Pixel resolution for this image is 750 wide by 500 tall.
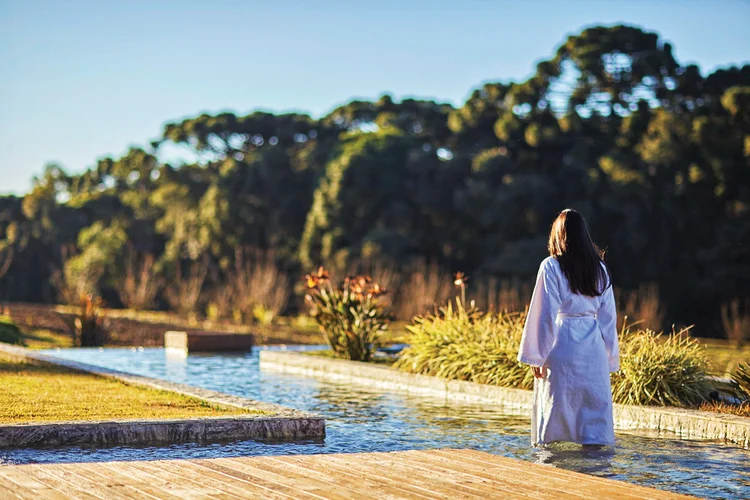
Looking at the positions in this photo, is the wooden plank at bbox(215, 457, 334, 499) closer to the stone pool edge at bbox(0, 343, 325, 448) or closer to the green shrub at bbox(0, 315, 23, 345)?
the stone pool edge at bbox(0, 343, 325, 448)

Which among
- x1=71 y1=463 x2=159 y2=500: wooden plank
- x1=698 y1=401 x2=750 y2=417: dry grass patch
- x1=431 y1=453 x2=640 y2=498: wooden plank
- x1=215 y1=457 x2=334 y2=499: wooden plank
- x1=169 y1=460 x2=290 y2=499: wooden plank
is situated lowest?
x1=71 y1=463 x2=159 y2=500: wooden plank

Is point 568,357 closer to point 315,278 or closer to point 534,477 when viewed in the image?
point 534,477

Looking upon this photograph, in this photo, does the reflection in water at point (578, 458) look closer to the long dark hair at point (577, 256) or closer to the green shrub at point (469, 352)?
the long dark hair at point (577, 256)

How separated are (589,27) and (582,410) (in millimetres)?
22747

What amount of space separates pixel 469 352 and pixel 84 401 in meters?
3.82

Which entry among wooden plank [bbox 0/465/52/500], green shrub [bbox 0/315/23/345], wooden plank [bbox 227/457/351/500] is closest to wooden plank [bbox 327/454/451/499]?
wooden plank [bbox 227/457/351/500]

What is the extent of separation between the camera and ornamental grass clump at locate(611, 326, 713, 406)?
27.5 feet

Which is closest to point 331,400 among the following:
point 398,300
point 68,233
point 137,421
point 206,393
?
point 206,393

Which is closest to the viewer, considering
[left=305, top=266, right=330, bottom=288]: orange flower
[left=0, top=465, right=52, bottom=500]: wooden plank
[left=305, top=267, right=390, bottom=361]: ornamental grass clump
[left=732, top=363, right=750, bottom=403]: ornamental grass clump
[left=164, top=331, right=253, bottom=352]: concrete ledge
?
[left=0, top=465, right=52, bottom=500]: wooden plank

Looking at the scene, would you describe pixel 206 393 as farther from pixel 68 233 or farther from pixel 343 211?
pixel 68 233

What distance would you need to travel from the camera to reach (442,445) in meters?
6.90

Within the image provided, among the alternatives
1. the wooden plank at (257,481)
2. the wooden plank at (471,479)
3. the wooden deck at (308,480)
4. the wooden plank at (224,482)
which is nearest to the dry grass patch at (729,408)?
the wooden deck at (308,480)

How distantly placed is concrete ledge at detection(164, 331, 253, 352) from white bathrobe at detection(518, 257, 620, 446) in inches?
372

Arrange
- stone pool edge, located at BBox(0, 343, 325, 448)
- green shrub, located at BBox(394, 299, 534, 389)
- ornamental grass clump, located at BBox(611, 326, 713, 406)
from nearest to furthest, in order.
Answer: stone pool edge, located at BBox(0, 343, 325, 448) < ornamental grass clump, located at BBox(611, 326, 713, 406) < green shrub, located at BBox(394, 299, 534, 389)
